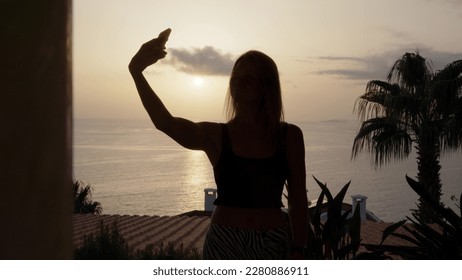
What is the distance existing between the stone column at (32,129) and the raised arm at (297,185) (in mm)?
1056

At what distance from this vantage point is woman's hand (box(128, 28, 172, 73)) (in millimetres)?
1396

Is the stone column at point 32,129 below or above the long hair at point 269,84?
below

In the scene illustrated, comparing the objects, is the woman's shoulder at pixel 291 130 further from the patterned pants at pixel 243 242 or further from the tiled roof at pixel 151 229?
the tiled roof at pixel 151 229

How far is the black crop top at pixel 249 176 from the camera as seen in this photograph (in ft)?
5.43

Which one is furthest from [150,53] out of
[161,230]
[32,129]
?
[161,230]

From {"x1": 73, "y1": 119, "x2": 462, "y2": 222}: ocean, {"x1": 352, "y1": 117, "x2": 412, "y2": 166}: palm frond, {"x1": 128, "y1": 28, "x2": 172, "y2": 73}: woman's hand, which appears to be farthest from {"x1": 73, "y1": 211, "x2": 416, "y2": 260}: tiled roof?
{"x1": 73, "y1": 119, "x2": 462, "y2": 222}: ocean

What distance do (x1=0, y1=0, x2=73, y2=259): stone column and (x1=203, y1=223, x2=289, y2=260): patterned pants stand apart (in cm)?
103

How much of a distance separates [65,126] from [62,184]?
2.8 inches

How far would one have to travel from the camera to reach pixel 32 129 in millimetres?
651

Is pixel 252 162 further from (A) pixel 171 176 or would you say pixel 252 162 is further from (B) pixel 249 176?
(A) pixel 171 176

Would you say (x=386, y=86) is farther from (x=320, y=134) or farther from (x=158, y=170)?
(x=320, y=134)

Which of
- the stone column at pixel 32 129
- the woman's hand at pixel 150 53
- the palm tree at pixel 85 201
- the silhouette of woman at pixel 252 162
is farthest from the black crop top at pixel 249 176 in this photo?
the palm tree at pixel 85 201

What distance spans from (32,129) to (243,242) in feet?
3.72

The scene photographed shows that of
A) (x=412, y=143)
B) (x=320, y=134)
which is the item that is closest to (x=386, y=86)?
(x=412, y=143)
